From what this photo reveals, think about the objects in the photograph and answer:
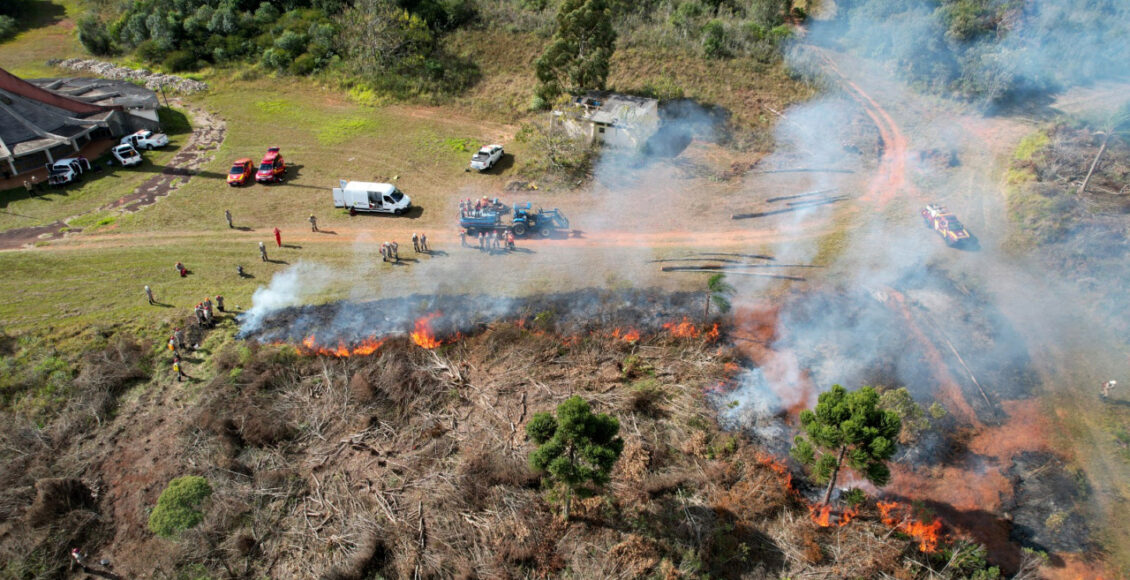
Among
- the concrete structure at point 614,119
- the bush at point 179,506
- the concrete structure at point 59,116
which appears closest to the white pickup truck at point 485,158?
the concrete structure at point 614,119

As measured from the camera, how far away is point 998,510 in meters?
20.2

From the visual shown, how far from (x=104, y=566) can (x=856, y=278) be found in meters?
31.6

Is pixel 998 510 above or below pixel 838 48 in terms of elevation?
below

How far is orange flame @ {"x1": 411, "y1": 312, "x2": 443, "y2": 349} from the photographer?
26.5 metres

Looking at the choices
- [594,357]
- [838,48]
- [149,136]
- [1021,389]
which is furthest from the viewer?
[838,48]

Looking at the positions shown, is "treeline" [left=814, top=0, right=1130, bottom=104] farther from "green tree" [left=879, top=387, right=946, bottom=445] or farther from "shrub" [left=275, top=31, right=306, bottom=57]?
"shrub" [left=275, top=31, right=306, bottom=57]

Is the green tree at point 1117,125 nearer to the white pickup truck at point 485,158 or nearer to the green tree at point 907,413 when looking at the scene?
the green tree at point 907,413

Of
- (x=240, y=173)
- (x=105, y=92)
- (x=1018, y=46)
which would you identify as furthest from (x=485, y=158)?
(x=1018, y=46)

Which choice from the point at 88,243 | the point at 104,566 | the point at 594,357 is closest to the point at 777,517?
the point at 594,357

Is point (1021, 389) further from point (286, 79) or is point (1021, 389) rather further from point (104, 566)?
point (286, 79)

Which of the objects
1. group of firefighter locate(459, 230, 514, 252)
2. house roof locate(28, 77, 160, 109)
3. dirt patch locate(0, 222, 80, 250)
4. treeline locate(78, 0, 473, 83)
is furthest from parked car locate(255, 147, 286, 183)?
treeline locate(78, 0, 473, 83)

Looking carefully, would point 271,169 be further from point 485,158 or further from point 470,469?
point 470,469

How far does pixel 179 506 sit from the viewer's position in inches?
787

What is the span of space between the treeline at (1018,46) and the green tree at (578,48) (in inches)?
916
